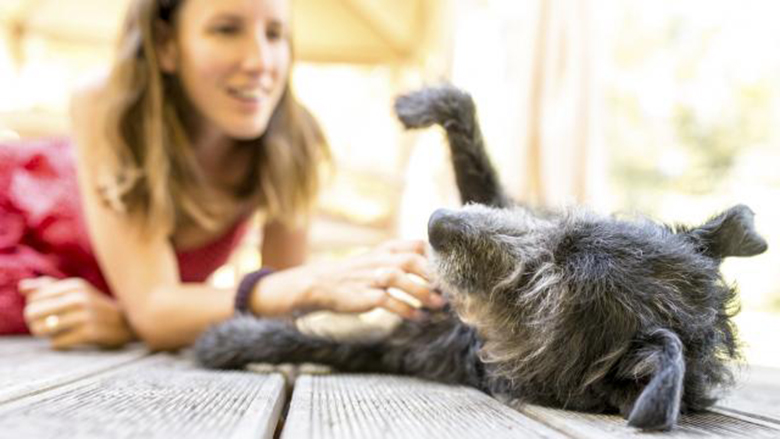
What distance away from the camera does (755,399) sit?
1132 millimetres

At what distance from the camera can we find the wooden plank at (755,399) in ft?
3.22

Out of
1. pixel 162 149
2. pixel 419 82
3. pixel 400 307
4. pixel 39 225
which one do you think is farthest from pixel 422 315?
pixel 419 82

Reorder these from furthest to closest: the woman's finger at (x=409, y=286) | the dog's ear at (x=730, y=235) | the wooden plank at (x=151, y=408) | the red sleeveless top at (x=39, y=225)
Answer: the red sleeveless top at (x=39, y=225), the woman's finger at (x=409, y=286), the dog's ear at (x=730, y=235), the wooden plank at (x=151, y=408)

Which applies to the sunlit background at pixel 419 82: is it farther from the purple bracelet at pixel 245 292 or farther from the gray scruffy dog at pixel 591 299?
the gray scruffy dog at pixel 591 299

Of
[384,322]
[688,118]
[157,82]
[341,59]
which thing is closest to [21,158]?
[157,82]

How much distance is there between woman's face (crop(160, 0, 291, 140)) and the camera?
1.94 metres

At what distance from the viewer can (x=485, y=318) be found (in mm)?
1014

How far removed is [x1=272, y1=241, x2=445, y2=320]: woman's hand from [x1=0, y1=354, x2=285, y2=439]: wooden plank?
0.27m

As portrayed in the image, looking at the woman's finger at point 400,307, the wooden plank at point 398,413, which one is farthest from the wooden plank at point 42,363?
the woman's finger at point 400,307

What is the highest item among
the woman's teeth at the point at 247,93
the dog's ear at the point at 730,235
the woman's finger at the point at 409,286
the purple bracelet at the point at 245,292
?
the woman's teeth at the point at 247,93

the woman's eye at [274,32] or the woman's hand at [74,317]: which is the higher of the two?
the woman's eye at [274,32]

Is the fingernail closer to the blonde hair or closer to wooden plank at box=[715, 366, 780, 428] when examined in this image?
wooden plank at box=[715, 366, 780, 428]

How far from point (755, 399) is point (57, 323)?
1.41 meters

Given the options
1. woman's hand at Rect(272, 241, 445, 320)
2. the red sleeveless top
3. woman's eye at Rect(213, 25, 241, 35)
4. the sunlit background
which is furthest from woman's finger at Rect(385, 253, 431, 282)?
the sunlit background
